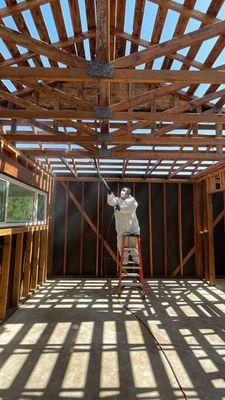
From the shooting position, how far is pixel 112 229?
314 inches

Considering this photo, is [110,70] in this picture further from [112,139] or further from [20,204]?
[20,204]

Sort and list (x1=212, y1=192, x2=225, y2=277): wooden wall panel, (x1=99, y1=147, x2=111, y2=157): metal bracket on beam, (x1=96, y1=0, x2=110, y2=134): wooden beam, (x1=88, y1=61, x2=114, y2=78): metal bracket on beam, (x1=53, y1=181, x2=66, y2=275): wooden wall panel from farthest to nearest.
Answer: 1. (x1=212, y1=192, x2=225, y2=277): wooden wall panel
2. (x1=53, y1=181, x2=66, y2=275): wooden wall panel
3. (x1=99, y1=147, x2=111, y2=157): metal bracket on beam
4. (x1=88, y1=61, x2=114, y2=78): metal bracket on beam
5. (x1=96, y1=0, x2=110, y2=134): wooden beam

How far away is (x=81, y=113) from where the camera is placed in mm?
3199

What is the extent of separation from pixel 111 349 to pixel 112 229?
Answer: 4.95 metres

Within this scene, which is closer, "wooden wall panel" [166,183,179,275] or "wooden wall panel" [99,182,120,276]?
"wooden wall panel" [99,182,120,276]

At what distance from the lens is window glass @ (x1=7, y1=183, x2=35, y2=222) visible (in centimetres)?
442

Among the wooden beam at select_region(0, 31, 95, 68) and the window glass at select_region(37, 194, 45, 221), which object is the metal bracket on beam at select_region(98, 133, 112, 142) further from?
the window glass at select_region(37, 194, 45, 221)

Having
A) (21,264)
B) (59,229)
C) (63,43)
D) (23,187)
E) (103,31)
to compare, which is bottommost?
(21,264)

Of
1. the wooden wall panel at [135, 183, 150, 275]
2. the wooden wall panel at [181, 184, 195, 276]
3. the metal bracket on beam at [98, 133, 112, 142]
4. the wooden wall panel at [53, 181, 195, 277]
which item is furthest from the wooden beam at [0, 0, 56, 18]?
the wooden wall panel at [181, 184, 195, 276]

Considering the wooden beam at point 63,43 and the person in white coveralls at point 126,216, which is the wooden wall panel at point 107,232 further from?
the wooden beam at point 63,43

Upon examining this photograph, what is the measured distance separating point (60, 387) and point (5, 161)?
3.10 metres

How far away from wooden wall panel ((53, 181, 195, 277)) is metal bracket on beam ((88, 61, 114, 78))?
5.80 m

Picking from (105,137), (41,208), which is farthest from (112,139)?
(41,208)

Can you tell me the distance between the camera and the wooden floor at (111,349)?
7.82 feet
